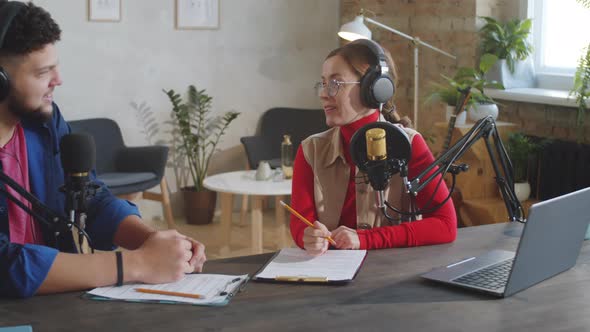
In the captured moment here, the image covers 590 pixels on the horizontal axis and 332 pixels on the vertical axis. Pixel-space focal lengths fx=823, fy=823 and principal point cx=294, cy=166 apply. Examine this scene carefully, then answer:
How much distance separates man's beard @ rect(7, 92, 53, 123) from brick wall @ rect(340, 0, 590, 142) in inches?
133

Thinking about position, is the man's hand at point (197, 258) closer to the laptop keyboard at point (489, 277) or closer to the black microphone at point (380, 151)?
the black microphone at point (380, 151)

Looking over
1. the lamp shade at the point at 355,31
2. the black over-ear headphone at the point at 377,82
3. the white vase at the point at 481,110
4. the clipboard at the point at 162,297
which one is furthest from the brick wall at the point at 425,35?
the clipboard at the point at 162,297

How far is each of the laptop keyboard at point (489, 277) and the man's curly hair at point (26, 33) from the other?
1.13 metres

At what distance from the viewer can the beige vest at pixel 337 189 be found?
2418 millimetres

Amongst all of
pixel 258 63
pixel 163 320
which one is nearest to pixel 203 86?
pixel 258 63

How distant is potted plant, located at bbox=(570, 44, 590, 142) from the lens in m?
4.36

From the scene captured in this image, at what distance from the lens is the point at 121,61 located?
5.77 metres

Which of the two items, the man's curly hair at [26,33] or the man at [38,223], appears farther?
the man's curly hair at [26,33]

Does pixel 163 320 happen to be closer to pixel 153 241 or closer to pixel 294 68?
pixel 153 241

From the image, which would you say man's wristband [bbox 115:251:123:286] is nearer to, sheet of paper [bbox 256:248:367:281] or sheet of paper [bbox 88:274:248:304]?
sheet of paper [bbox 88:274:248:304]

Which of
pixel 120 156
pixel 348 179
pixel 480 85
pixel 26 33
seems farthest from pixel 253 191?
pixel 26 33

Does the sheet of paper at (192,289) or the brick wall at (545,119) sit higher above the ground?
the brick wall at (545,119)

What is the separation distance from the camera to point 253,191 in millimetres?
4664

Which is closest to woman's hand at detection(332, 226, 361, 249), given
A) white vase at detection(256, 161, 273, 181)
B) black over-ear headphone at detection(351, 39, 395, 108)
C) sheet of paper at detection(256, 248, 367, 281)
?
sheet of paper at detection(256, 248, 367, 281)
